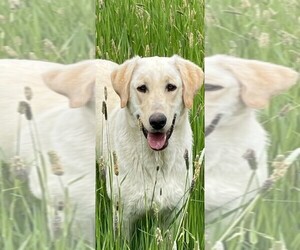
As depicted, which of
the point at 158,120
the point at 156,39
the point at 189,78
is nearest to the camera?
the point at 158,120

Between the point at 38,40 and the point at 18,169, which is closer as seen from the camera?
the point at 18,169

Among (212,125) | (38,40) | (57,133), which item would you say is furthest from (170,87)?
(38,40)

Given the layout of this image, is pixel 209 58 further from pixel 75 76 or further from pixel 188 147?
pixel 75 76

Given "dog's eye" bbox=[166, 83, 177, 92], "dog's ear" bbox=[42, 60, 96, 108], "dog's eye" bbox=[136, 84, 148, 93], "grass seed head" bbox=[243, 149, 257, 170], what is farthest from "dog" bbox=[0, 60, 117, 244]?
"grass seed head" bbox=[243, 149, 257, 170]

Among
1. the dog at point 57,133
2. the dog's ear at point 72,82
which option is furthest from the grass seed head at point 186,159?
the dog's ear at point 72,82

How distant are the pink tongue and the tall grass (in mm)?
240

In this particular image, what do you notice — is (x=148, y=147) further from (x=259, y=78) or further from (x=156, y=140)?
(x=259, y=78)

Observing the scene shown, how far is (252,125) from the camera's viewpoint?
3537 mm

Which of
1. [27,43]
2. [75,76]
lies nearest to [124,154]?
[75,76]

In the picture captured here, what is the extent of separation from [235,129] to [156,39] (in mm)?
681

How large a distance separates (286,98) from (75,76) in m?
1.15

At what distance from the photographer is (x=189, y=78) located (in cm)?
348

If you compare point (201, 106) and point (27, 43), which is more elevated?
point (27, 43)

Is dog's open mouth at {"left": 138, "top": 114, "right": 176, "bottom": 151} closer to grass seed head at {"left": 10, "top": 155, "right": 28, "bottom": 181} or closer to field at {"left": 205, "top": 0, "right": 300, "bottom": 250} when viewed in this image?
field at {"left": 205, "top": 0, "right": 300, "bottom": 250}
